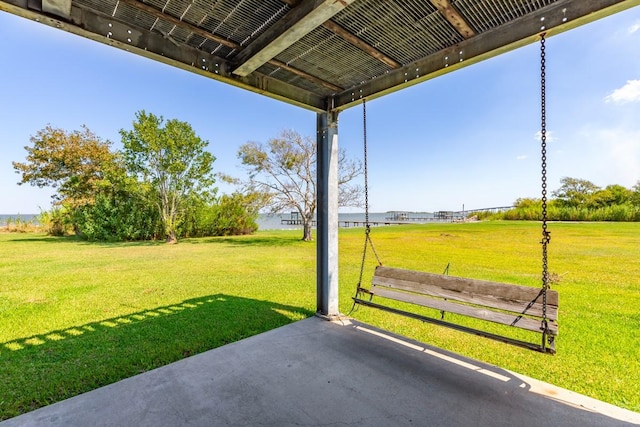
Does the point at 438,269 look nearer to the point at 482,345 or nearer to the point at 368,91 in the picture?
the point at 482,345

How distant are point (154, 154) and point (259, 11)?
43.4 feet

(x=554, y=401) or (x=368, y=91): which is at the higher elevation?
(x=368, y=91)

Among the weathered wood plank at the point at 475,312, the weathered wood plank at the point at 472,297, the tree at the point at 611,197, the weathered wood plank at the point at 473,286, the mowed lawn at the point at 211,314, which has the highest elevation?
the tree at the point at 611,197

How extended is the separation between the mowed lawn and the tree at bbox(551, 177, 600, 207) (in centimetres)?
1057

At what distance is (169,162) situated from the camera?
1278cm

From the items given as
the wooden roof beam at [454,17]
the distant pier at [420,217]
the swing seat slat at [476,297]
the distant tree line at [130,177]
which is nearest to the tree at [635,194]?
the distant pier at [420,217]

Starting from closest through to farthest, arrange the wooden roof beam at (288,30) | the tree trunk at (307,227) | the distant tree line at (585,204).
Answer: the wooden roof beam at (288,30)
the tree trunk at (307,227)
the distant tree line at (585,204)

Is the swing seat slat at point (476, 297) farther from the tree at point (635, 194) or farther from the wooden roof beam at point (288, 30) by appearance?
the tree at point (635, 194)

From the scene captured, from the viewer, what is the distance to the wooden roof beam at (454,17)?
1.75 m

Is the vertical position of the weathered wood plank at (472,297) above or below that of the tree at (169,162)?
below

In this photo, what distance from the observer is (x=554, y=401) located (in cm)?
181

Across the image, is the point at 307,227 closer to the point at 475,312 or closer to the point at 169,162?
the point at 169,162

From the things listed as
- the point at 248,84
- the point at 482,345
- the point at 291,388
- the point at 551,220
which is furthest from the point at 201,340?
the point at 551,220

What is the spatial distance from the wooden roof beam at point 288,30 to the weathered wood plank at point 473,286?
2.27 m
